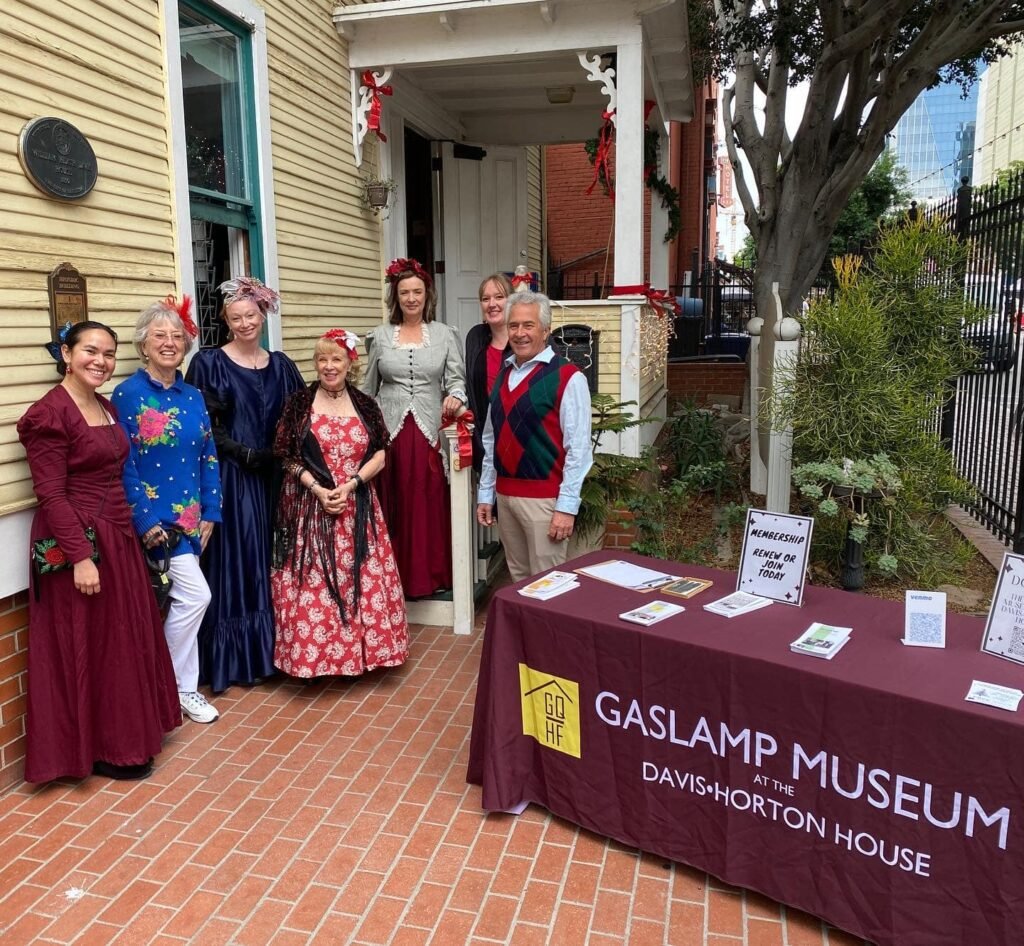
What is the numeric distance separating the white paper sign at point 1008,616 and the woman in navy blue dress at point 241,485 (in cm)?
300

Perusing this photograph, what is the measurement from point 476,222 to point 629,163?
116 inches

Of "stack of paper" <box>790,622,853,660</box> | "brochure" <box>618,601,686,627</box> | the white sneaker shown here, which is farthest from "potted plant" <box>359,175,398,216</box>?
"stack of paper" <box>790,622,853,660</box>

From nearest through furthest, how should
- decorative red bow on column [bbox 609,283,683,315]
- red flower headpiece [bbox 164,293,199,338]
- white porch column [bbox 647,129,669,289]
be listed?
1. red flower headpiece [bbox 164,293,199,338]
2. decorative red bow on column [bbox 609,283,683,315]
3. white porch column [bbox 647,129,669,289]

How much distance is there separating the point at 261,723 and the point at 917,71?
799 centimetres

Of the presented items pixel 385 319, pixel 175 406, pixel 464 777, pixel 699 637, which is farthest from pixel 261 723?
pixel 385 319

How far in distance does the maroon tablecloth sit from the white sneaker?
1.40 m

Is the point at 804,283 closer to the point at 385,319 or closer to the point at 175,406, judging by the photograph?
the point at 385,319

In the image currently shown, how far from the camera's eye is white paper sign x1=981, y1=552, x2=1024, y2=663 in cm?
221

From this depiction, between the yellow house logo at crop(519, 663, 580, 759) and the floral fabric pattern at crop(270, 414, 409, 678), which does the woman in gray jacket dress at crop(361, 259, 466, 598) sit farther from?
the yellow house logo at crop(519, 663, 580, 759)

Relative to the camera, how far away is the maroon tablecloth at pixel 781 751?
2016 millimetres

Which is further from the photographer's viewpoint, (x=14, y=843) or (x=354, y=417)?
(x=354, y=417)

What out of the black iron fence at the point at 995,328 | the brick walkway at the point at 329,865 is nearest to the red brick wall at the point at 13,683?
the brick walkway at the point at 329,865

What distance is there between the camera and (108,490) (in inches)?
123

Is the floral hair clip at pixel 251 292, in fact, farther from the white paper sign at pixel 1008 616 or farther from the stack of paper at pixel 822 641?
the white paper sign at pixel 1008 616
